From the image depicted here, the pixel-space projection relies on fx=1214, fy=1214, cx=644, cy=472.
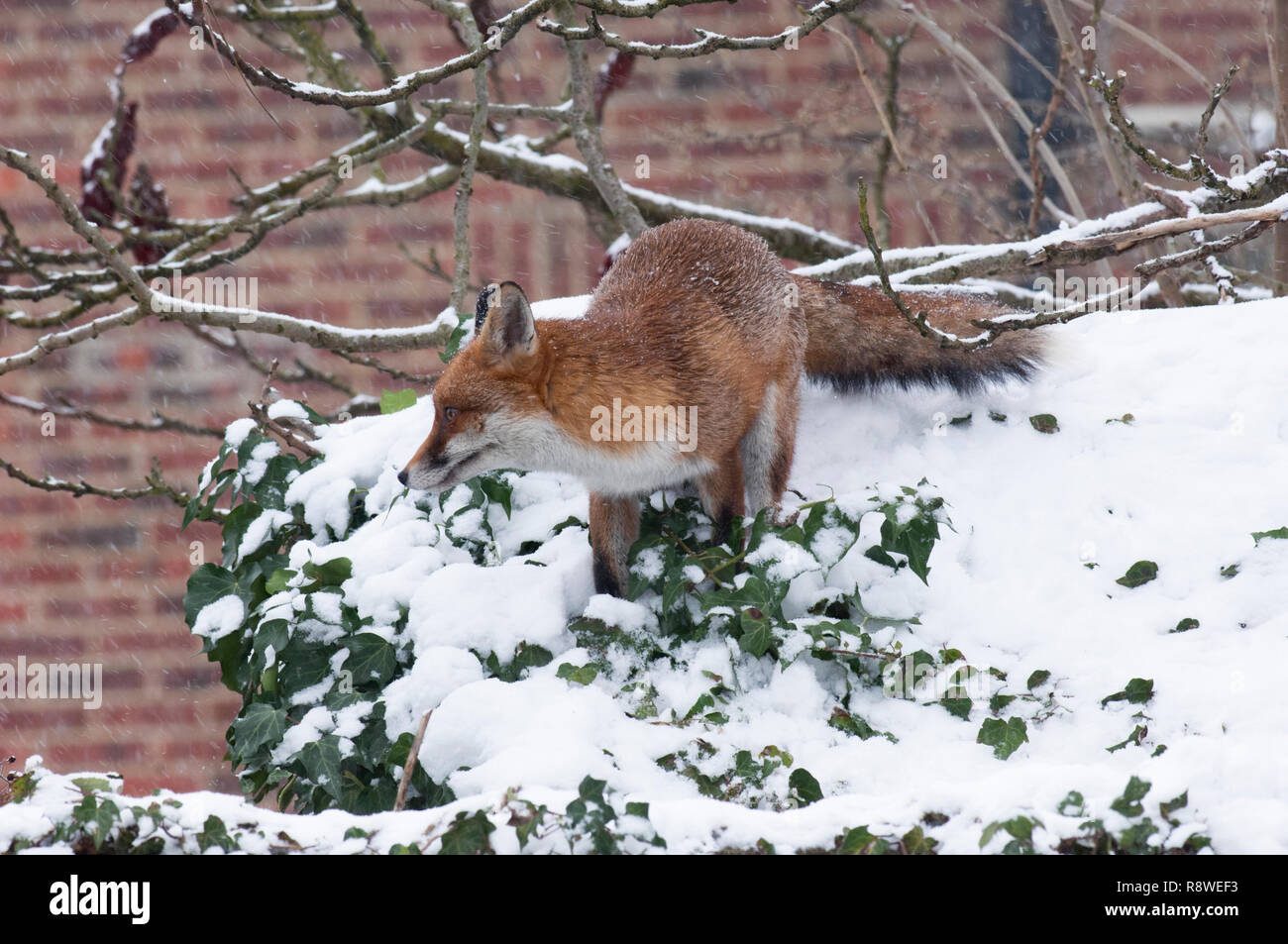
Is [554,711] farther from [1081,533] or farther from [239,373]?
[239,373]

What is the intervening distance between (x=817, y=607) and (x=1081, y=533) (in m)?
0.71

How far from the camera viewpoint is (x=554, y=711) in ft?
8.17

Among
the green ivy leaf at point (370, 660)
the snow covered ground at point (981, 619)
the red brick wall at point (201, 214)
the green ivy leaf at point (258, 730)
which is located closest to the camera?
the snow covered ground at point (981, 619)

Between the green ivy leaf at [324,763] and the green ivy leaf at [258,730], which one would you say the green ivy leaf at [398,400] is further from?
the green ivy leaf at [324,763]

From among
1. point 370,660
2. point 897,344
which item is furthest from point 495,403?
point 897,344

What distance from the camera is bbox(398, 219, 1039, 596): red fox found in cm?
295

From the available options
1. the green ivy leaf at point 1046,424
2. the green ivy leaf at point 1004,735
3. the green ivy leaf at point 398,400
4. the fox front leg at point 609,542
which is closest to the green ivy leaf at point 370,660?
the fox front leg at point 609,542

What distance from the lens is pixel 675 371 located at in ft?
10.2

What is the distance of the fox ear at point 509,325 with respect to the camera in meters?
2.87

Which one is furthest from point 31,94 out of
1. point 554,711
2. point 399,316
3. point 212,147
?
point 554,711

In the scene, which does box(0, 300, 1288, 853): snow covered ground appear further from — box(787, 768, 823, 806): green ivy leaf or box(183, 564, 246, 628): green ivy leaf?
box(183, 564, 246, 628): green ivy leaf

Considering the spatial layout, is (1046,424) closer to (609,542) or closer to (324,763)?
(609,542)

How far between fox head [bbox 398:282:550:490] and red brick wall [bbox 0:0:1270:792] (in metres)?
2.85

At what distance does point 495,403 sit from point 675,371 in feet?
1.58
